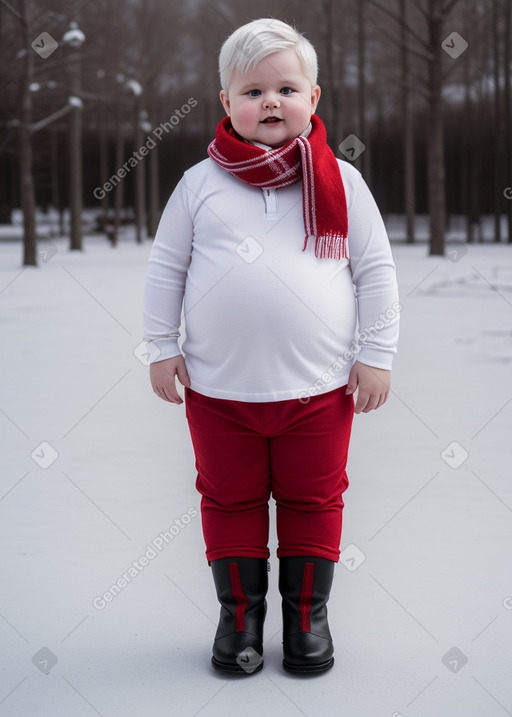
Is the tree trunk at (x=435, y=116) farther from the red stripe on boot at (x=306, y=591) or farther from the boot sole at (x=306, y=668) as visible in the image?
the boot sole at (x=306, y=668)

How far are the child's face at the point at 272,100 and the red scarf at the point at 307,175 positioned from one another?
0.04 meters

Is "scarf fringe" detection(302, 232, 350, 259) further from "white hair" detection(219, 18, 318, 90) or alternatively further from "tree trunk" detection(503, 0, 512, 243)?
"tree trunk" detection(503, 0, 512, 243)

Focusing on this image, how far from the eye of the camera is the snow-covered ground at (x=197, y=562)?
210 cm

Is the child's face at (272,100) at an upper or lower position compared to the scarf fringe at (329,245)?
upper

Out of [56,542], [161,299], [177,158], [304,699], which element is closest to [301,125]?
[161,299]

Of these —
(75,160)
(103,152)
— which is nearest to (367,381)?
(75,160)

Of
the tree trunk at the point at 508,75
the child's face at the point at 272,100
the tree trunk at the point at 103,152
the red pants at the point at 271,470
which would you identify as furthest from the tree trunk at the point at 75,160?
the red pants at the point at 271,470

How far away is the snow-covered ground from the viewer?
82.7 inches

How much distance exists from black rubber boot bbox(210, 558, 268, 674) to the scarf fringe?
0.70 meters

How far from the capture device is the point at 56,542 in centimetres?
297

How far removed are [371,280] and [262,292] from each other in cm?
28

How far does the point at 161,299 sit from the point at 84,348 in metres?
4.42

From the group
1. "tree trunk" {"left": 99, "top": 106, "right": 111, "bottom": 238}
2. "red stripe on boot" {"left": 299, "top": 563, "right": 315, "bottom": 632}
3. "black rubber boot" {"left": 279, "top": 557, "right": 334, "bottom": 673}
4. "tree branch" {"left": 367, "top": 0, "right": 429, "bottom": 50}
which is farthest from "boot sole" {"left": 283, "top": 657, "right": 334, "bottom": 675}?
"tree trunk" {"left": 99, "top": 106, "right": 111, "bottom": 238}

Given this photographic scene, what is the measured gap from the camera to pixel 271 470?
89.0 inches
